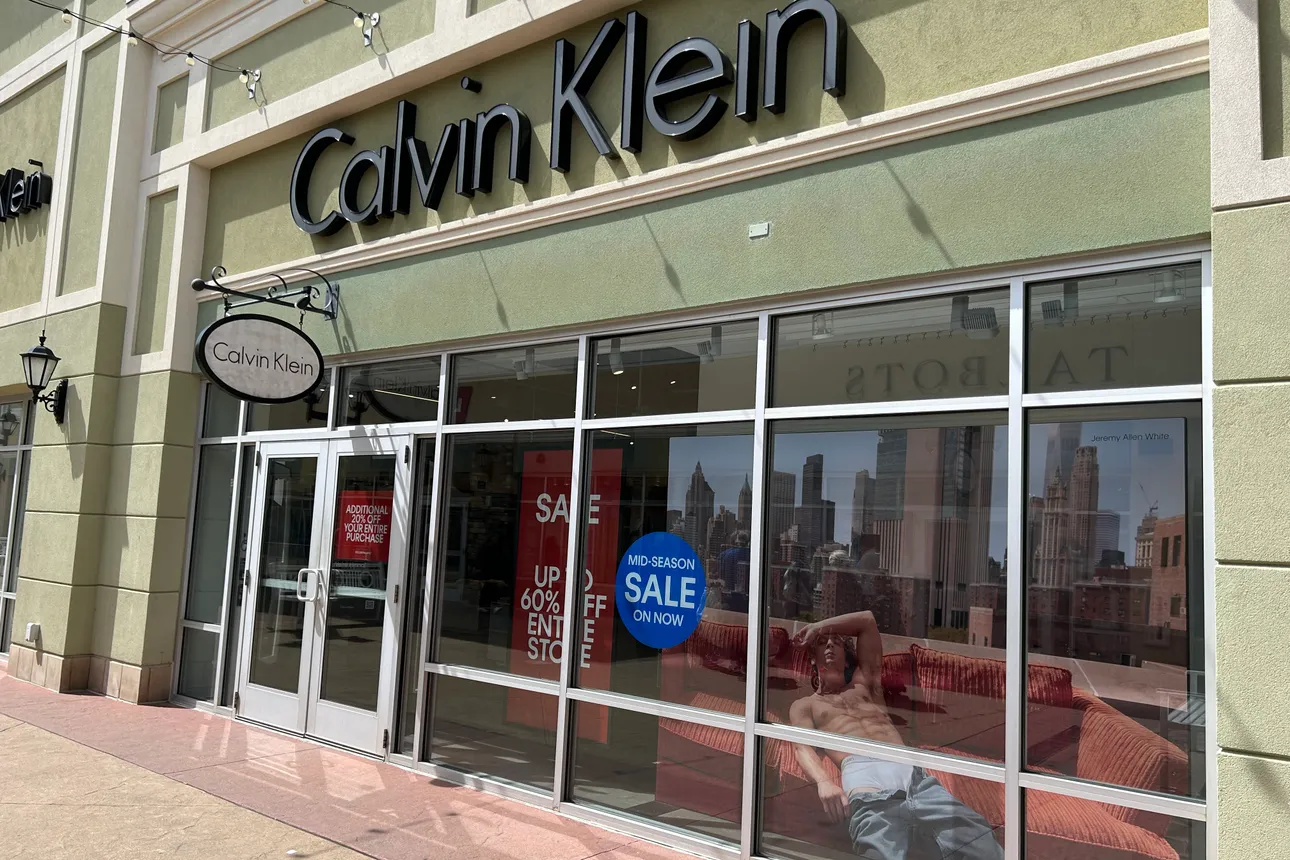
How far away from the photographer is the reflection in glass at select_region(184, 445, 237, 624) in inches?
347

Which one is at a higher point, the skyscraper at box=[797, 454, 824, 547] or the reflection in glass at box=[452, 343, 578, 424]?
the reflection in glass at box=[452, 343, 578, 424]

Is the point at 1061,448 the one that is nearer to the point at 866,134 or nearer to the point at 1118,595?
the point at 1118,595

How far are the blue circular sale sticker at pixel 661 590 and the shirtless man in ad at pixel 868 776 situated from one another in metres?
0.70

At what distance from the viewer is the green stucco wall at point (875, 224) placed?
4.16 m

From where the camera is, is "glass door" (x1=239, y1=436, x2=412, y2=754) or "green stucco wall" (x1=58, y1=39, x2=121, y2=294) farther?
"green stucco wall" (x1=58, y1=39, x2=121, y2=294)

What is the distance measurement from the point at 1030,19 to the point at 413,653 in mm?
5523

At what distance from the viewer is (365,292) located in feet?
24.7

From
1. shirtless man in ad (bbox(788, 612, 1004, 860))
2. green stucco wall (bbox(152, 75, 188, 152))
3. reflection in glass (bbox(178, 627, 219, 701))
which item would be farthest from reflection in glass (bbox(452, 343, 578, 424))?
green stucco wall (bbox(152, 75, 188, 152))

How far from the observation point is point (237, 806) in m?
5.84

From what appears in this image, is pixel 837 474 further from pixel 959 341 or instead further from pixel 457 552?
pixel 457 552

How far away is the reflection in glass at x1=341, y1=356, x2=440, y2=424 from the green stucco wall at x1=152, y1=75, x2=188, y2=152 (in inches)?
143

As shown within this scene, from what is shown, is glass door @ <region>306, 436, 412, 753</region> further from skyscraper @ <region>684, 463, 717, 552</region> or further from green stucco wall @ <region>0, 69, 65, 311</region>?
green stucco wall @ <region>0, 69, 65, 311</region>

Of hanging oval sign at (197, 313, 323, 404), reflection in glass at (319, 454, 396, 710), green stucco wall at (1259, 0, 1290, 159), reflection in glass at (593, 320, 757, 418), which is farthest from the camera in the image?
reflection in glass at (319, 454, 396, 710)

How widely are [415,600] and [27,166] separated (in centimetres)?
803
